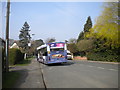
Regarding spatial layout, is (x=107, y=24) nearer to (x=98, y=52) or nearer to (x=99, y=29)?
(x=99, y=29)

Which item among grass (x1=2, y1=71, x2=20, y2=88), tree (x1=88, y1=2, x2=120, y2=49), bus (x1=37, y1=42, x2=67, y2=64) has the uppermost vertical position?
tree (x1=88, y1=2, x2=120, y2=49)

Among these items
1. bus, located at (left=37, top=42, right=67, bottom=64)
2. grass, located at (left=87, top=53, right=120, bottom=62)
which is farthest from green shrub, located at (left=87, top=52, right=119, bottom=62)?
bus, located at (left=37, top=42, right=67, bottom=64)

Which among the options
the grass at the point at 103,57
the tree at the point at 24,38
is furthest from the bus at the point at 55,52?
the tree at the point at 24,38

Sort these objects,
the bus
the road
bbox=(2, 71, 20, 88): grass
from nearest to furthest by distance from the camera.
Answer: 1. the road
2. bbox=(2, 71, 20, 88): grass
3. the bus

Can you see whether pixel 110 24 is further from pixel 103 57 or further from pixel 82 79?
pixel 82 79

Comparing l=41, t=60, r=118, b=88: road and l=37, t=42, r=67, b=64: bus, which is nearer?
l=41, t=60, r=118, b=88: road

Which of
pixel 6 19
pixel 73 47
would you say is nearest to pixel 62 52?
pixel 6 19

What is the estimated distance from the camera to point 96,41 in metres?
36.7

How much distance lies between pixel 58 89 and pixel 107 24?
76.2 ft

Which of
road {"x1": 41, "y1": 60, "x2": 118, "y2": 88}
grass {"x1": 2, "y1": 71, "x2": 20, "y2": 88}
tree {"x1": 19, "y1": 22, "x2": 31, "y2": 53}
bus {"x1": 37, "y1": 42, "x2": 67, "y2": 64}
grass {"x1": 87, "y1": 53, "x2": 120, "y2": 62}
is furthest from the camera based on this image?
tree {"x1": 19, "y1": 22, "x2": 31, "y2": 53}

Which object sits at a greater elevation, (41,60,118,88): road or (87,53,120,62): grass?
(87,53,120,62): grass

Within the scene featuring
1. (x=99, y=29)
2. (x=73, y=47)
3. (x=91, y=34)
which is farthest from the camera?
(x=73, y=47)

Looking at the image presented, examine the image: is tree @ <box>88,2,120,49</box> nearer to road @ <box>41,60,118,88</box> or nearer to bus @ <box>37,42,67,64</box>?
bus @ <box>37,42,67,64</box>

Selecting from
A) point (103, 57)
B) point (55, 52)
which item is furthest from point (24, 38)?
point (55, 52)
